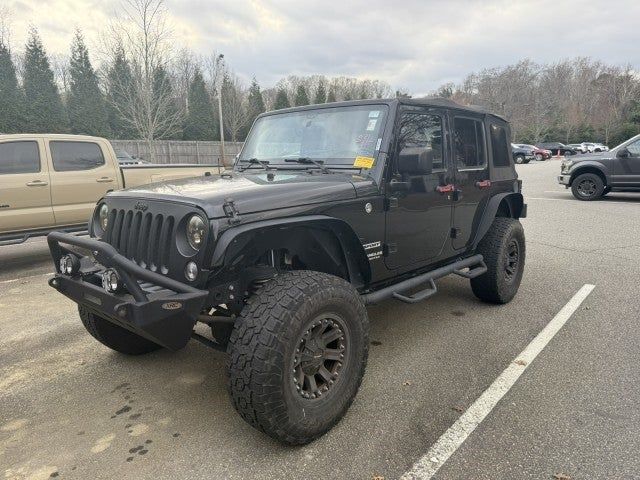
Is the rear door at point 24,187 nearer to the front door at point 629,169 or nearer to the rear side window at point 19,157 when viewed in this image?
the rear side window at point 19,157

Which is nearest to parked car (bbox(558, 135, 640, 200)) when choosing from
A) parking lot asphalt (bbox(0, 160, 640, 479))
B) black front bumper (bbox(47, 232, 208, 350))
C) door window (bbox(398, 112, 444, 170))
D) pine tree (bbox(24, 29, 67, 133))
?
parking lot asphalt (bbox(0, 160, 640, 479))

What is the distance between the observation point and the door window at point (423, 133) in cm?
351

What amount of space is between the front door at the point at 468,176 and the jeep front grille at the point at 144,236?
2524 mm

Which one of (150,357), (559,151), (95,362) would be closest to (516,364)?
(150,357)

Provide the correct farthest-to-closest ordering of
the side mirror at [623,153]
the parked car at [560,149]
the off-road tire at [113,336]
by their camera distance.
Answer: the parked car at [560,149], the side mirror at [623,153], the off-road tire at [113,336]

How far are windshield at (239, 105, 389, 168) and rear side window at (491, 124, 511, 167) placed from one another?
5.96 ft

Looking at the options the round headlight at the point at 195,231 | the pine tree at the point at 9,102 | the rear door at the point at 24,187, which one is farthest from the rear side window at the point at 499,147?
the pine tree at the point at 9,102

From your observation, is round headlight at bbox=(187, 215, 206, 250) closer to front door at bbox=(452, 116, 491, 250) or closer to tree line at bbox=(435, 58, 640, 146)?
front door at bbox=(452, 116, 491, 250)

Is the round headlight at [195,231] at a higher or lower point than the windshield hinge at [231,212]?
lower

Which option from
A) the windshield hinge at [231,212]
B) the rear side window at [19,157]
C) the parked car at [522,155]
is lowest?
the windshield hinge at [231,212]

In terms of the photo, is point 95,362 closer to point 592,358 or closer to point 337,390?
point 337,390

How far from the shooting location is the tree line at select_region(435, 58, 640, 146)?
65188mm

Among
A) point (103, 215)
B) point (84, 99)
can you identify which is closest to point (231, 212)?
point (103, 215)

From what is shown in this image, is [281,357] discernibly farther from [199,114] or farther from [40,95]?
[199,114]
